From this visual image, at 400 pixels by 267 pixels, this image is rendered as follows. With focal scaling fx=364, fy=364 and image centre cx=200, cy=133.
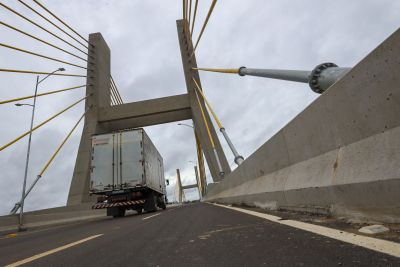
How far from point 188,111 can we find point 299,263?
29183 mm

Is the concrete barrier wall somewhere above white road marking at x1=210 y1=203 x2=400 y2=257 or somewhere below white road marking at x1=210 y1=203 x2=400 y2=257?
above

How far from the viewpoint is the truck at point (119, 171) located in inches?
733

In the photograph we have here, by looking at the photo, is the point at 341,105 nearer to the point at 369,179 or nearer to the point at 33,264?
the point at 369,179

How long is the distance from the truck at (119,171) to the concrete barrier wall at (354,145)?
13.0m

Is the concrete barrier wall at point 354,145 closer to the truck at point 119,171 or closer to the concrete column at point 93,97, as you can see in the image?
the truck at point 119,171

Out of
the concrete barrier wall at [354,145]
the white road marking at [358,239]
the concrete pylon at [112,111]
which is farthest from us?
the concrete pylon at [112,111]

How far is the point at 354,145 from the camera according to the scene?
433 cm

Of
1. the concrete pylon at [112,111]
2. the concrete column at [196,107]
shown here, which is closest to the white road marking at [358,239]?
the concrete pylon at [112,111]

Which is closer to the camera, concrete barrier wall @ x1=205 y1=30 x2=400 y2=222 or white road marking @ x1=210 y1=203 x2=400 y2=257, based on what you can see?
white road marking @ x1=210 y1=203 x2=400 y2=257

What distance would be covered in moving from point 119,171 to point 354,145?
1573 cm

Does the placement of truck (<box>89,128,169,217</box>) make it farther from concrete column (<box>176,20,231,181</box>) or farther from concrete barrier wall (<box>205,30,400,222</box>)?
concrete barrier wall (<box>205,30,400,222</box>)

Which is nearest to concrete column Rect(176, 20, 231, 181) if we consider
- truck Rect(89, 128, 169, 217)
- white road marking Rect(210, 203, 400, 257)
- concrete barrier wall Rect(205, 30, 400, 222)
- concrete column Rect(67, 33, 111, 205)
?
concrete column Rect(67, 33, 111, 205)

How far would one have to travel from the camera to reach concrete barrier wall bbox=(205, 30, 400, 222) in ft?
11.6

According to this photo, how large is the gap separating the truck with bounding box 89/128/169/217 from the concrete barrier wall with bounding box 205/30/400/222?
13.0m
